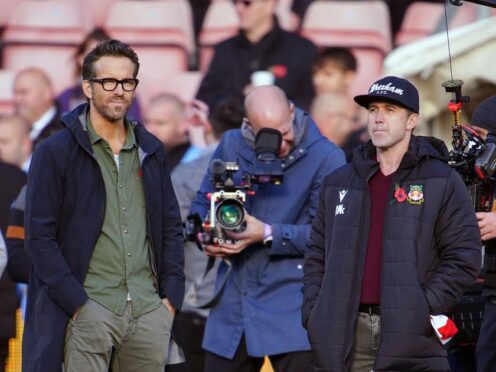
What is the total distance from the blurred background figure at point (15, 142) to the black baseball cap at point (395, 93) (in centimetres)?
640

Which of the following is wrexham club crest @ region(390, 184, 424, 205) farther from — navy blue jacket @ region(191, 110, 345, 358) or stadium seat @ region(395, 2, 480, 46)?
stadium seat @ region(395, 2, 480, 46)

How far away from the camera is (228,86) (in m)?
12.2

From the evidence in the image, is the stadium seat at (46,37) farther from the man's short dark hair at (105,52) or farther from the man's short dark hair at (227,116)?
the man's short dark hair at (105,52)

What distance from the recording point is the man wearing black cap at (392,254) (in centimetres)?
612

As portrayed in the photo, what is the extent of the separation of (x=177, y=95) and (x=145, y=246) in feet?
19.9

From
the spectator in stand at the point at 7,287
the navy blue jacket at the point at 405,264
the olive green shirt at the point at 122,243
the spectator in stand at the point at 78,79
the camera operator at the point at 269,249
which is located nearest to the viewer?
the navy blue jacket at the point at 405,264

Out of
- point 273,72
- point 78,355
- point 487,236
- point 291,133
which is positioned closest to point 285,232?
point 291,133

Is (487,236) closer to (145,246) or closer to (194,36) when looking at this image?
(145,246)

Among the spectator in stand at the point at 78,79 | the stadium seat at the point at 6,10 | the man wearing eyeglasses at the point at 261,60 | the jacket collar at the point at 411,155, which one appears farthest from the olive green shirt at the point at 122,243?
the stadium seat at the point at 6,10

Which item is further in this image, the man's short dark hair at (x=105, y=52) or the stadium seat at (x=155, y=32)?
the stadium seat at (x=155, y=32)

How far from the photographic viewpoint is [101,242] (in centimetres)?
635

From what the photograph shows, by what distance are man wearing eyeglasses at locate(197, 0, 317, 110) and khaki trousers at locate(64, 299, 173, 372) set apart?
5.75m

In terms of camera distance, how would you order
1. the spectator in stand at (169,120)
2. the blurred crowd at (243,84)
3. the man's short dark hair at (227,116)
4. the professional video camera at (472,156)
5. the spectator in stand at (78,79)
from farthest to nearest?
the spectator in stand at (78,79) → the blurred crowd at (243,84) → the spectator in stand at (169,120) → the man's short dark hair at (227,116) → the professional video camera at (472,156)

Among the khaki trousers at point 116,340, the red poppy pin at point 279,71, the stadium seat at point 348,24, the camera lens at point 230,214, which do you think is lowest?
the khaki trousers at point 116,340
